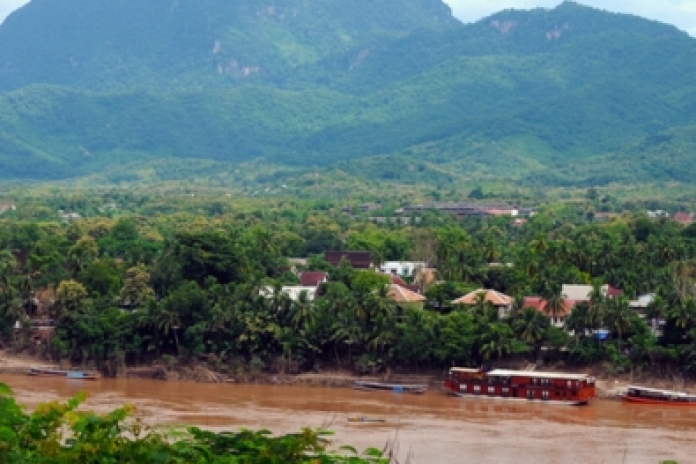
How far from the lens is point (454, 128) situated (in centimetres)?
19488

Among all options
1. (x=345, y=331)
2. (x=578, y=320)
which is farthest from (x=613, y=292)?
(x=345, y=331)

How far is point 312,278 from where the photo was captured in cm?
6066

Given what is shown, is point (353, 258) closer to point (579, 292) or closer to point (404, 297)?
point (404, 297)

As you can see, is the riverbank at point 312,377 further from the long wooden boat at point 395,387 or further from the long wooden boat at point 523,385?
the long wooden boat at point 523,385

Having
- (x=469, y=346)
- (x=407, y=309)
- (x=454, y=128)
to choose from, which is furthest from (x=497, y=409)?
(x=454, y=128)

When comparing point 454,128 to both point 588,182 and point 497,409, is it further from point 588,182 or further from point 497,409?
point 497,409

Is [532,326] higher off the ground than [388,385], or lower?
higher

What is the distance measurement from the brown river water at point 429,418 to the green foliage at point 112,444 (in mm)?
13688

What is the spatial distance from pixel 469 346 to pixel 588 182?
109m

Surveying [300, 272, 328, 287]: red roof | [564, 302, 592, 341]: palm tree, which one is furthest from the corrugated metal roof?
[300, 272, 328, 287]: red roof

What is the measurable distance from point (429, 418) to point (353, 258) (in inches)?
1095

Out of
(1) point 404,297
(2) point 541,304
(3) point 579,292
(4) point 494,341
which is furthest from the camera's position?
(3) point 579,292

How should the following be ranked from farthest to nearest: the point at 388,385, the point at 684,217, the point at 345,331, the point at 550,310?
1. the point at 684,217
2. the point at 550,310
3. the point at 345,331
4. the point at 388,385

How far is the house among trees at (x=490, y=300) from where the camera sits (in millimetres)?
50062
